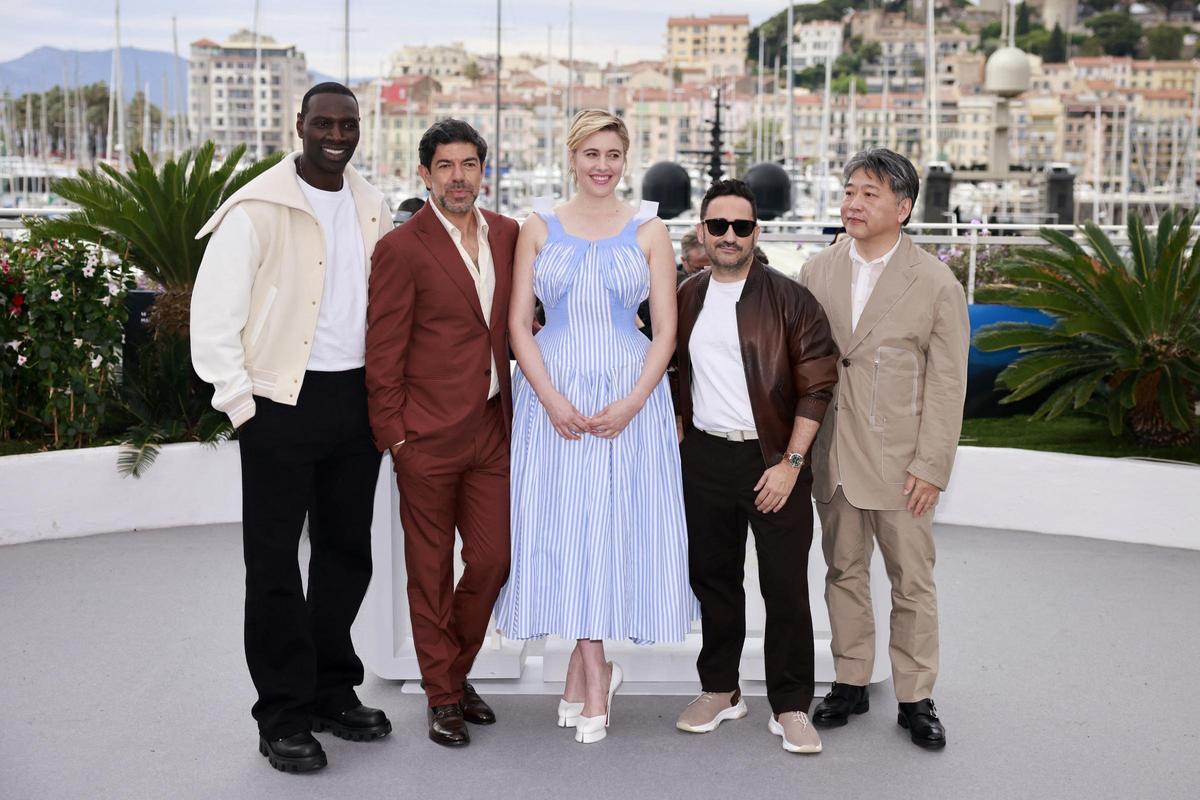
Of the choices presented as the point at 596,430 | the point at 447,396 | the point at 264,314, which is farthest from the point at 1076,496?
the point at 264,314

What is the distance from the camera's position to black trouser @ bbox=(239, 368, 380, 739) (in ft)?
12.9

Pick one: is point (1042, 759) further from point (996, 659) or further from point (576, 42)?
point (576, 42)

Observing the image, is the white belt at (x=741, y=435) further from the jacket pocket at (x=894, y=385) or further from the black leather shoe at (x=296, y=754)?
the black leather shoe at (x=296, y=754)

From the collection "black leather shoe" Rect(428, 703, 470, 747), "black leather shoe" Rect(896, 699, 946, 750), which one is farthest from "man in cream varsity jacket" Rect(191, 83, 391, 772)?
"black leather shoe" Rect(896, 699, 946, 750)

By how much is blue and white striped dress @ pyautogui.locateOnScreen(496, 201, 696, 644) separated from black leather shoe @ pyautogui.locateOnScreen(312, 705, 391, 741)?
55cm

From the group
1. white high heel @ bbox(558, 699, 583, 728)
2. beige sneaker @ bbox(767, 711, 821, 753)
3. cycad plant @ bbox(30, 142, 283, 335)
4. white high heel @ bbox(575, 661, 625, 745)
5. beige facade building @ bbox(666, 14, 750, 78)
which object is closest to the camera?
beige sneaker @ bbox(767, 711, 821, 753)

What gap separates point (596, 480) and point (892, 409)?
3.04 feet

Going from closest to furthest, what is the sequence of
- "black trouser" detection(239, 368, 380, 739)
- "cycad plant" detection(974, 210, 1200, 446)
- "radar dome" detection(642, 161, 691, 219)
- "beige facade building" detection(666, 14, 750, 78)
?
"black trouser" detection(239, 368, 380, 739), "cycad plant" detection(974, 210, 1200, 446), "radar dome" detection(642, 161, 691, 219), "beige facade building" detection(666, 14, 750, 78)

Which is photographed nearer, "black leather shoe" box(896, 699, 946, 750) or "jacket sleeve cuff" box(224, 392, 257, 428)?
"jacket sleeve cuff" box(224, 392, 257, 428)

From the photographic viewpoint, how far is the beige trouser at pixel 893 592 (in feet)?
13.9

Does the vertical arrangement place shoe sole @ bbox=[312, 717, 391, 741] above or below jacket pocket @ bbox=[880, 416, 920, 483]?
below

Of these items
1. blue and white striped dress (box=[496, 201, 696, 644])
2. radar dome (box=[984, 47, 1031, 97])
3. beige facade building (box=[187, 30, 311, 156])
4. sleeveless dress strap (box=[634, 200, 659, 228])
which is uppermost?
beige facade building (box=[187, 30, 311, 156])

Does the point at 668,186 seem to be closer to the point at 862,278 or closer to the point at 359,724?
the point at 862,278

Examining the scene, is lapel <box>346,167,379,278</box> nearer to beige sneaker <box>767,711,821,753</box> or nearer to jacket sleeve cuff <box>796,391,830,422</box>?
jacket sleeve cuff <box>796,391,830,422</box>
